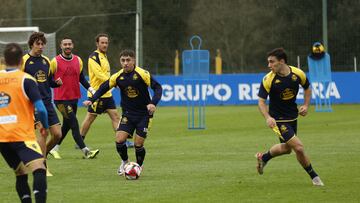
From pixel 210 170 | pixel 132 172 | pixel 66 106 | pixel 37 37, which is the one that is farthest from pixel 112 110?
pixel 37 37

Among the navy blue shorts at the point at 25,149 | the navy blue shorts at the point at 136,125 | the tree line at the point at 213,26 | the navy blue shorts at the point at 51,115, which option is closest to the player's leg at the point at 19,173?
the navy blue shorts at the point at 25,149

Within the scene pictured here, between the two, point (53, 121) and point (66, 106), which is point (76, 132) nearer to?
point (66, 106)

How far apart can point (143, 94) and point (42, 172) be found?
4417 mm

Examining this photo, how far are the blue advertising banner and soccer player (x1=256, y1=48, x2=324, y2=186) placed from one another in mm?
23096

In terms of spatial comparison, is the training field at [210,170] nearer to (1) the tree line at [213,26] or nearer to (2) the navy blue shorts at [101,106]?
(2) the navy blue shorts at [101,106]

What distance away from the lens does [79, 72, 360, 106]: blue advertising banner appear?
36031 mm

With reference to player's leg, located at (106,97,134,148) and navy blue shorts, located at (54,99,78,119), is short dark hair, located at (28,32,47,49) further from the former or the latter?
player's leg, located at (106,97,134,148)

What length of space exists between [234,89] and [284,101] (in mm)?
25184

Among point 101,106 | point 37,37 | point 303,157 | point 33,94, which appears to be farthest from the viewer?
point 101,106

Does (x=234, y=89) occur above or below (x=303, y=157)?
below

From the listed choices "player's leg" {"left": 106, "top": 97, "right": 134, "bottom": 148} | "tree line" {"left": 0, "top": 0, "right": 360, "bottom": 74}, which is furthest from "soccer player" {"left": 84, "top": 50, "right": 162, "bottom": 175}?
"tree line" {"left": 0, "top": 0, "right": 360, "bottom": 74}

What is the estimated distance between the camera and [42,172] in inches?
350

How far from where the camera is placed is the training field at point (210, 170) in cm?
1091

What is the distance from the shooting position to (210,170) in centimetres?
1369
